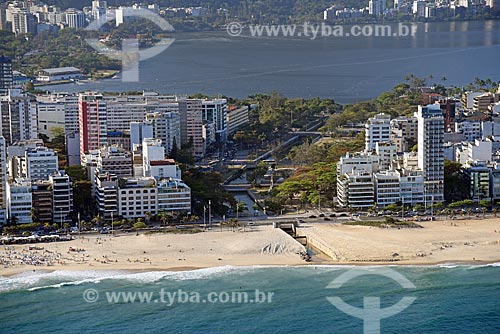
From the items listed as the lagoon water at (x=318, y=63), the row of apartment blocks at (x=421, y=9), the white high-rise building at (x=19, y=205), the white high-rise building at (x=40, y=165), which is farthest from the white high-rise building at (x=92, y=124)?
the row of apartment blocks at (x=421, y=9)

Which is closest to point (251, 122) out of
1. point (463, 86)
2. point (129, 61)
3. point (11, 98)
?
point (11, 98)

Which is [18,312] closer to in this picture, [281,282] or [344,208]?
[281,282]

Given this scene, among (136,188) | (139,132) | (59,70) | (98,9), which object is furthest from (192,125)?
(98,9)

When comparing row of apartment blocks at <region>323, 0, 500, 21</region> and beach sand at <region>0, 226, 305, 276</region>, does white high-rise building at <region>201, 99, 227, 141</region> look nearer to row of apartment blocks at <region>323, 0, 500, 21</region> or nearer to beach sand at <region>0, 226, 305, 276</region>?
beach sand at <region>0, 226, 305, 276</region>

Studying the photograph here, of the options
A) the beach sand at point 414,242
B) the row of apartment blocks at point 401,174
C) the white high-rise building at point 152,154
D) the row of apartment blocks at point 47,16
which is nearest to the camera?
the beach sand at point 414,242

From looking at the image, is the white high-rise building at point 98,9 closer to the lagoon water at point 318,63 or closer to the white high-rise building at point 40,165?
the lagoon water at point 318,63

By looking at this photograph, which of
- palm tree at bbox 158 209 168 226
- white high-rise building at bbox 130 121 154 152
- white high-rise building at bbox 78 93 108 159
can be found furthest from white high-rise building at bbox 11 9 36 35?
palm tree at bbox 158 209 168 226

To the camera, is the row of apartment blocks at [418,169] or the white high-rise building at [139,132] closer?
the row of apartment blocks at [418,169]
